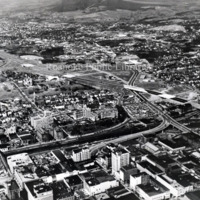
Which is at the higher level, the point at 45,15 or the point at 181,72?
the point at 45,15

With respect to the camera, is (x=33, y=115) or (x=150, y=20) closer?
(x=33, y=115)

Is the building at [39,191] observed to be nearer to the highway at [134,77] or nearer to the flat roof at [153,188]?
the flat roof at [153,188]

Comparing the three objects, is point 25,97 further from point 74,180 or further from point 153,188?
point 153,188

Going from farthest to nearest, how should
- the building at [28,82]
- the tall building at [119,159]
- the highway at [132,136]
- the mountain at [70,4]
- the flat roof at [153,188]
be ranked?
the mountain at [70,4], the building at [28,82], the highway at [132,136], the tall building at [119,159], the flat roof at [153,188]

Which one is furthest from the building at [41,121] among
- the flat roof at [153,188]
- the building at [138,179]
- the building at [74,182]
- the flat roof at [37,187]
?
the flat roof at [153,188]

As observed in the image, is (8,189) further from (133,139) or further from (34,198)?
(133,139)

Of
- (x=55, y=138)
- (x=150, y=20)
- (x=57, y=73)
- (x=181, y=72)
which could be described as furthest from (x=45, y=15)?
(x=55, y=138)

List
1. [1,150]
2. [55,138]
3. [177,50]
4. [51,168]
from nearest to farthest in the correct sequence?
[51,168], [1,150], [55,138], [177,50]
